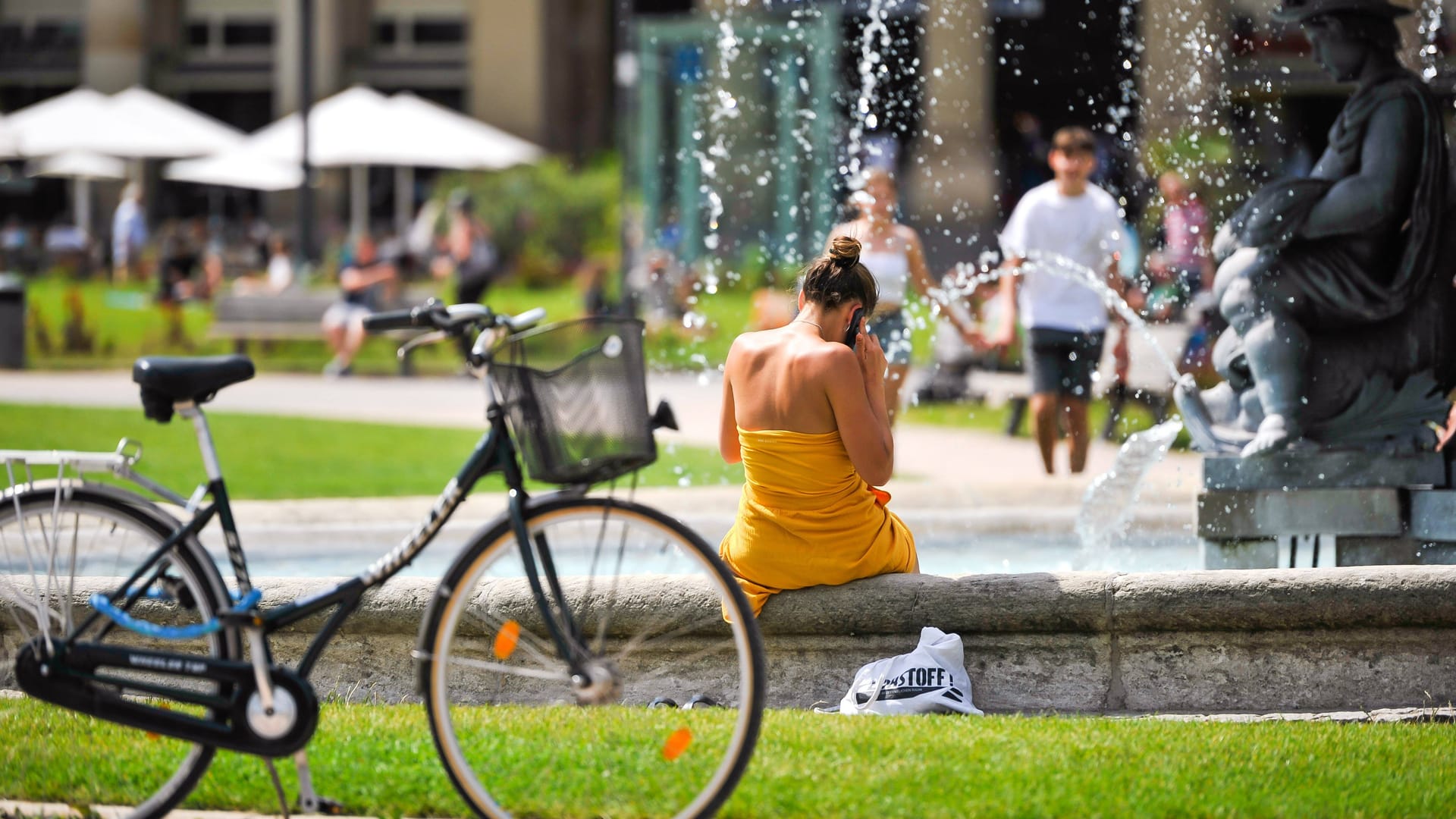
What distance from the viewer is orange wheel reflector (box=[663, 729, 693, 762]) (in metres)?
3.58

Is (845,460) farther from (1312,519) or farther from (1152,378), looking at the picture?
(1152,378)

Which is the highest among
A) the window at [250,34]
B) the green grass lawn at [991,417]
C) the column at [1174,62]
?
the window at [250,34]

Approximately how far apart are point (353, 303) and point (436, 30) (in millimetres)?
25525

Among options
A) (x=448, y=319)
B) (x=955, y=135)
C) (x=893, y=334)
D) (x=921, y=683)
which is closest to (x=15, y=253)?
(x=955, y=135)

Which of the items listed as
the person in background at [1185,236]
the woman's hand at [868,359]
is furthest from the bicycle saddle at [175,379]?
the person in background at [1185,236]

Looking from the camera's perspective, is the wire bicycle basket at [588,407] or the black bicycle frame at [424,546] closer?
the wire bicycle basket at [588,407]

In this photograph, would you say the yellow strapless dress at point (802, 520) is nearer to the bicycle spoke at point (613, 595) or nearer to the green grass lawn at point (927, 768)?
the green grass lawn at point (927, 768)

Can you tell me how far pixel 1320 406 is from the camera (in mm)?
5914

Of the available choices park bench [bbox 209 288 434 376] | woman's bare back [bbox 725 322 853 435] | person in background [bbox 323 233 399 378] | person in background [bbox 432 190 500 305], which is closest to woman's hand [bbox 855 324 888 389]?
woman's bare back [bbox 725 322 853 435]

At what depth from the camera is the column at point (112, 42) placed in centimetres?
4056

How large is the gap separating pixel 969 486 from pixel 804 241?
13.0 m

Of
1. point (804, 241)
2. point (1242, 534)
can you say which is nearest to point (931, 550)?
point (1242, 534)

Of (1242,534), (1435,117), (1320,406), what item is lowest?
(1242,534)

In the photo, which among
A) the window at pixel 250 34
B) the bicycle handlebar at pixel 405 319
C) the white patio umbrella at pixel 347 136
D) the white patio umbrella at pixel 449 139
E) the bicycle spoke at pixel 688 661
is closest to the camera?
the bicycle handlebar at pixel 405 319
